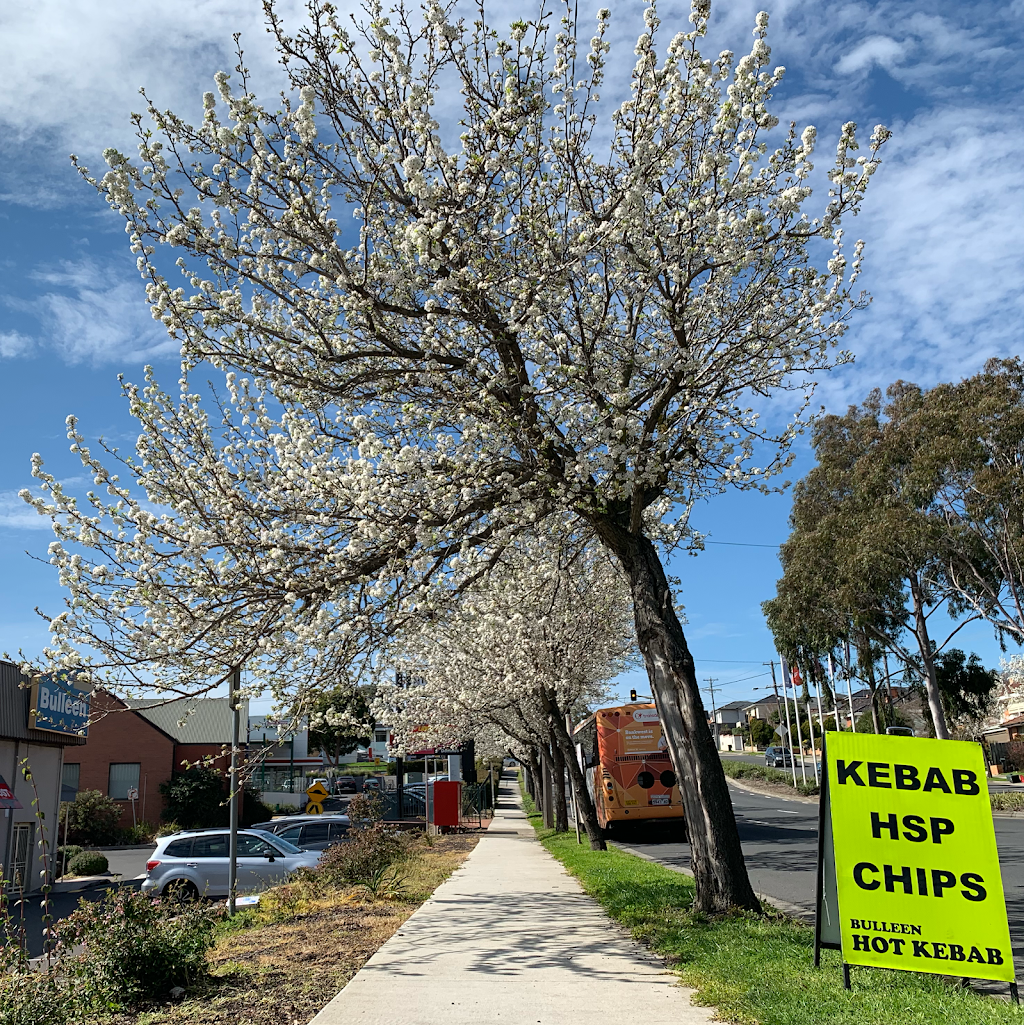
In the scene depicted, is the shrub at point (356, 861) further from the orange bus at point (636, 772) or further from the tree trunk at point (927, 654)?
the tree trunk at point (927, 654)

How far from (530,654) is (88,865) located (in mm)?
16082

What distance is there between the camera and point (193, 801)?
4216cm

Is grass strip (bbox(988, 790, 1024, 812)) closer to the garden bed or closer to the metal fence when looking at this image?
the garden bed

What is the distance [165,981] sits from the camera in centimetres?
626

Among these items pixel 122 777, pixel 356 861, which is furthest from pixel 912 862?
pixel 122 777

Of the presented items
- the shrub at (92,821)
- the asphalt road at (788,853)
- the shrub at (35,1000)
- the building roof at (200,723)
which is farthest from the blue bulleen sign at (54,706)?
the building roof at (200,723)

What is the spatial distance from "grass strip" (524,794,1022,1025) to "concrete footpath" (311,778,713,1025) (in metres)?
0.20

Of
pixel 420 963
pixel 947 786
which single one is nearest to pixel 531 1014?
pixel 420 963

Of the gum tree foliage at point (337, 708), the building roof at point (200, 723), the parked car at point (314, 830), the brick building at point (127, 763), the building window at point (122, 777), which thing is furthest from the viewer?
the building roof at point (200, 723)

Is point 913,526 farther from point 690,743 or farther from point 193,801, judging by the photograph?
point 193,801

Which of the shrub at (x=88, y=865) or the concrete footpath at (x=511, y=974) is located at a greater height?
the concrete footpath at (x=511, y=974)

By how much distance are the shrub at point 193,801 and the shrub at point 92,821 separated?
14.5ft

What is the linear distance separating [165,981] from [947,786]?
18.3ft

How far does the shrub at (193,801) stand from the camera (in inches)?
1655
